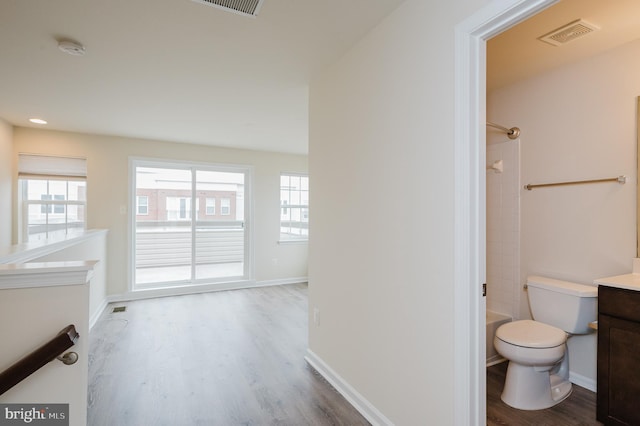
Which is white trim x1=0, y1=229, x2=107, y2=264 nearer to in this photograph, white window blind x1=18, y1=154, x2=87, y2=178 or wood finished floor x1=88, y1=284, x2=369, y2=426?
wood finished floor x1=88, y1=284, x2=369, y2=426

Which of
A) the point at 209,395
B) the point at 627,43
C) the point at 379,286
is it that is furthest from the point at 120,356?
the point at 627,43

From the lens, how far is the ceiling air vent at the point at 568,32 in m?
1.94

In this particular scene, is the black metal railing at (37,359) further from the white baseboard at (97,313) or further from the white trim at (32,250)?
the white baseboard at (97,313)

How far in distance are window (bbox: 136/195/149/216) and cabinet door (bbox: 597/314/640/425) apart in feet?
17.6

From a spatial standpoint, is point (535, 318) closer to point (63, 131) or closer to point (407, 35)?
point (407, 35)

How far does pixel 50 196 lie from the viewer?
4348 mm

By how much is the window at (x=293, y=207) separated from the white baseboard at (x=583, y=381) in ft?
14.0

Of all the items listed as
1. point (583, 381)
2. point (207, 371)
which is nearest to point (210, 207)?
point (207, 371)

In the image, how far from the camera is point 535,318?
102 inches

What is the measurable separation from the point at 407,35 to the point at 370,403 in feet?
7.10

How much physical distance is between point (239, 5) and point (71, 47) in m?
1.23

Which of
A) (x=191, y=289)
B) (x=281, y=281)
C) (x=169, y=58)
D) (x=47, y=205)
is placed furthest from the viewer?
(x=281, y=281)

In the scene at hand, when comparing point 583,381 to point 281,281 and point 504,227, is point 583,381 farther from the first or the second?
point 281,281

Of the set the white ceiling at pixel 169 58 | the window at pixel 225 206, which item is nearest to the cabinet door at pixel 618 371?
the white ceiling at pixel 169 58
